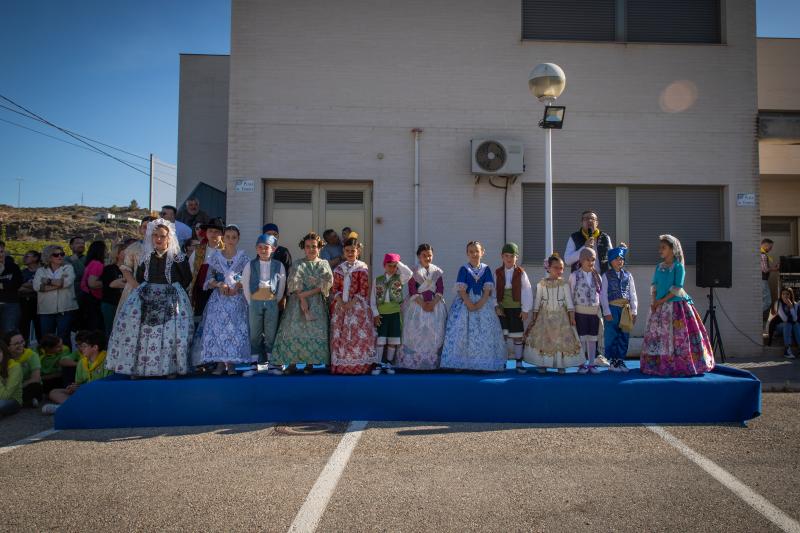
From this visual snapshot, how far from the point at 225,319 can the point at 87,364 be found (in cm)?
191

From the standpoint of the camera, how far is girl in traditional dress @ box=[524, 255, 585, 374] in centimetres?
595

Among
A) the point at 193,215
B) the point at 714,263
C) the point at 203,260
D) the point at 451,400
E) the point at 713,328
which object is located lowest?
the point at 451,400

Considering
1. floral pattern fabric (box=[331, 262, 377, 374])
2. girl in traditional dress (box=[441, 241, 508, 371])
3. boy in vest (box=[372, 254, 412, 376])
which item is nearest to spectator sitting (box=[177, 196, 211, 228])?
floral pattern fabric (box=[331, 262, 377, 374])

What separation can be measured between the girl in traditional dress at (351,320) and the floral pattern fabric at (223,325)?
933mm

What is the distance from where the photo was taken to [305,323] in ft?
19.4

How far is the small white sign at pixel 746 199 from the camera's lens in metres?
9.76

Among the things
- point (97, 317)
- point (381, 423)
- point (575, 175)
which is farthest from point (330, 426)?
point (575, 175)

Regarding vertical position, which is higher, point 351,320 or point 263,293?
point 263,293

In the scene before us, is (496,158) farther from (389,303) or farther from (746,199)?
(746,199)

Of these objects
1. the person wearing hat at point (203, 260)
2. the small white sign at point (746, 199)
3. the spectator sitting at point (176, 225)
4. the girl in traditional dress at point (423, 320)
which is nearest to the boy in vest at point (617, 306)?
the girl in traditional dress at point (423, 320)

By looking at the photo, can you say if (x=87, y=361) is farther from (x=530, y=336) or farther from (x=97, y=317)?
(x=530, y=336)

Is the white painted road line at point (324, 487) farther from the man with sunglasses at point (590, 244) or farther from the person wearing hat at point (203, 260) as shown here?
the man with sunglasses at point (590, 244)

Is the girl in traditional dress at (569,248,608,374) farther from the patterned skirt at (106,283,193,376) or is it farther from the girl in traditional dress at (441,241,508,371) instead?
the patterned skirt at (106,283,193,376)

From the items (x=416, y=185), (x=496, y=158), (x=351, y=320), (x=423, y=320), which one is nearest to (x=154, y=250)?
(x=351, y=320)
